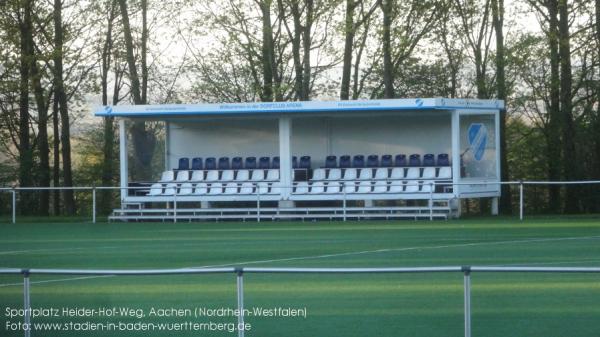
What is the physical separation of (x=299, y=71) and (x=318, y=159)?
10716 mm

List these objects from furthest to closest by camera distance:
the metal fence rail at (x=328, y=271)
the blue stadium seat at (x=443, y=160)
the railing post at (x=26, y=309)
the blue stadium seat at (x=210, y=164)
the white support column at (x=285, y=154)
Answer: the blue stadium seat at (x=210, y=164), the blue stadium seat at (x=443, y=160), the white support column at (x=285, y=154), the railing post at (x=26, y=309), the metal fence rail at (x=328, y=271)

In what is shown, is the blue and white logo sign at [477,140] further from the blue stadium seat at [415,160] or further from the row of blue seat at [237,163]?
the row of blue seat at [237,163]

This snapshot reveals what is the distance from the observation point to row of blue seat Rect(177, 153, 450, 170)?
36844 millimetres

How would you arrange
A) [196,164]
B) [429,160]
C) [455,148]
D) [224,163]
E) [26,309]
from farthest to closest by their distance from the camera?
[196,164]
[224,163]
[429,160]
[455,148]
[26,309]

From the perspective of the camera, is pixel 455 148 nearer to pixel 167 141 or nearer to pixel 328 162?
pixel 328 162

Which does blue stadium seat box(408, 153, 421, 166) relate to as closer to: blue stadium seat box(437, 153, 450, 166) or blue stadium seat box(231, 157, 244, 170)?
blue stadium seat box(437, 153, 450, 166)

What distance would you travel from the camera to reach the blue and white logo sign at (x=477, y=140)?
36.4 metres

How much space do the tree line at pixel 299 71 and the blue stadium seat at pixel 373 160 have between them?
639 cm

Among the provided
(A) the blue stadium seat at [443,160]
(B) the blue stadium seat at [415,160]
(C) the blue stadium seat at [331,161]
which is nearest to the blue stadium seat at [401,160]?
(B) the blue stadium seat at [415,160]

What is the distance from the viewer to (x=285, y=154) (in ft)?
118

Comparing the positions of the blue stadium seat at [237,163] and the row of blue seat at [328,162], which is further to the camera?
the blue stadium seat at [237,163]

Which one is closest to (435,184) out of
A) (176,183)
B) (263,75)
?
(176,183)

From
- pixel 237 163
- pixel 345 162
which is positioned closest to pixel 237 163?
pixel 237 163

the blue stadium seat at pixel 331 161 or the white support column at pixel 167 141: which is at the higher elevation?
the white support column at pixel 167 141
